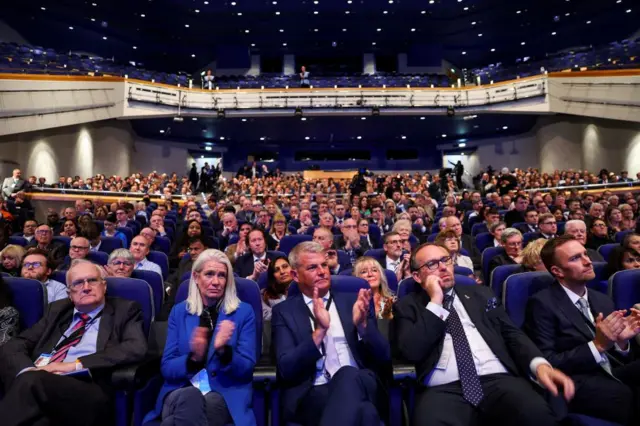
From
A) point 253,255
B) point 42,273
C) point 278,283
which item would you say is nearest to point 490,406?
point 278,283

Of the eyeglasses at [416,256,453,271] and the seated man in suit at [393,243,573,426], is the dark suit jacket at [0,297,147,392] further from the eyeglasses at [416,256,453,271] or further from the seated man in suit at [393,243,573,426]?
the eyeglasses at [416,256,453,271]

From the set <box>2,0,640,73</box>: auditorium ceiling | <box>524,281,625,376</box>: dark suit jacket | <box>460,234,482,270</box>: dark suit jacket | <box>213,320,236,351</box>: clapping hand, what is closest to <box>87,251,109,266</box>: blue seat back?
<box>213,320,236,351</box>: clapping hand

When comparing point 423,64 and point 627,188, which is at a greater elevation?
point 423,64

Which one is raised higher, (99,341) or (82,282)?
(82,282)

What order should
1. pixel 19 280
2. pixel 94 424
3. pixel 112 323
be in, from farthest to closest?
pixel 19 280 < pixel 112 323 < pixel 94 424

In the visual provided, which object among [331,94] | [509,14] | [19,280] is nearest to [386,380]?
[19,280]

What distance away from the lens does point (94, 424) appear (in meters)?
1.80

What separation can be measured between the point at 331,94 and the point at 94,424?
14.0m

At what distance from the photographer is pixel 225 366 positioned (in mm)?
1855

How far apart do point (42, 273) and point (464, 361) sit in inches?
94.6

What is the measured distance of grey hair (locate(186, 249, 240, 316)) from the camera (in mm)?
2008

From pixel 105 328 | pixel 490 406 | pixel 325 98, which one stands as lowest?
pixel 490 406

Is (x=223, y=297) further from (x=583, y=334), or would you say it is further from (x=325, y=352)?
(x=583, y=334)

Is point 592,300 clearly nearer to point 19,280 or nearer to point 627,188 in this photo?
point 19,280
